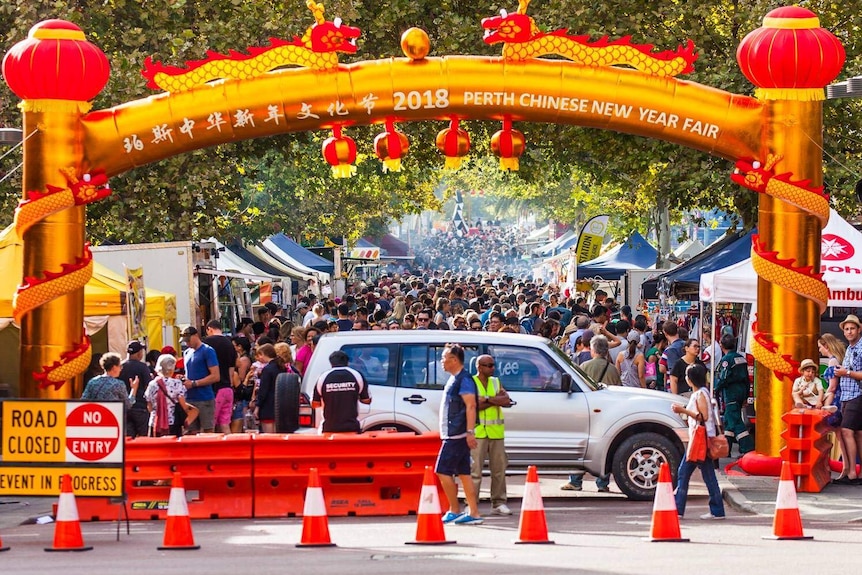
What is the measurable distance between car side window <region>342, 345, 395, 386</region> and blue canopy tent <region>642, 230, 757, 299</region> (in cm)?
733

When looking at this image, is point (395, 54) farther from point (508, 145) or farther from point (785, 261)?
point (785, 261)

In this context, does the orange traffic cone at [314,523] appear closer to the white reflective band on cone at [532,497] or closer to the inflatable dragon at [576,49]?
the white reflective band on cone at [532,497]

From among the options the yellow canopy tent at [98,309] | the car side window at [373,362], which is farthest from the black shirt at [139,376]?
the car side window at [373,362]

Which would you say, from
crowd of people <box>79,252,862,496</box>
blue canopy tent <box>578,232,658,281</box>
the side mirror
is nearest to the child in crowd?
crowd of people <box>79,252,862,496</box>

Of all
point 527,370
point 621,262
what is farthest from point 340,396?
point 621,262

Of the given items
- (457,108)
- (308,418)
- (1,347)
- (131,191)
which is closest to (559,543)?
(308,418)

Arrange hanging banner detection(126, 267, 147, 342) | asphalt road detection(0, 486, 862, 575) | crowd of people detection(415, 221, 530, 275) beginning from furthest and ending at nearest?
crowd of people detection(415, 221, 530, 275), hanging banner detection(126, 267, 147, 342), asphalt road detection(0, 486, 862, 575)

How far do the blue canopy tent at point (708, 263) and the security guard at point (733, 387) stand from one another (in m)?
3.30

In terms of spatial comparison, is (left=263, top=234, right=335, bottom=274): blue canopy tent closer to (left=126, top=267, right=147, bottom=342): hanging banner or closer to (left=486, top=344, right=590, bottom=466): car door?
(left=126, top=267, right=147, bottom=342): hanging banner

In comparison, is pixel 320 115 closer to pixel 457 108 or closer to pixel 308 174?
pixel 457 108

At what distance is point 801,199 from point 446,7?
11.6 m

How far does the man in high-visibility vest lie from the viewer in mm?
14109

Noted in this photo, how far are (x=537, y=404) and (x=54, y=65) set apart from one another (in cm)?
625

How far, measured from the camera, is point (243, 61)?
16.3 metres
